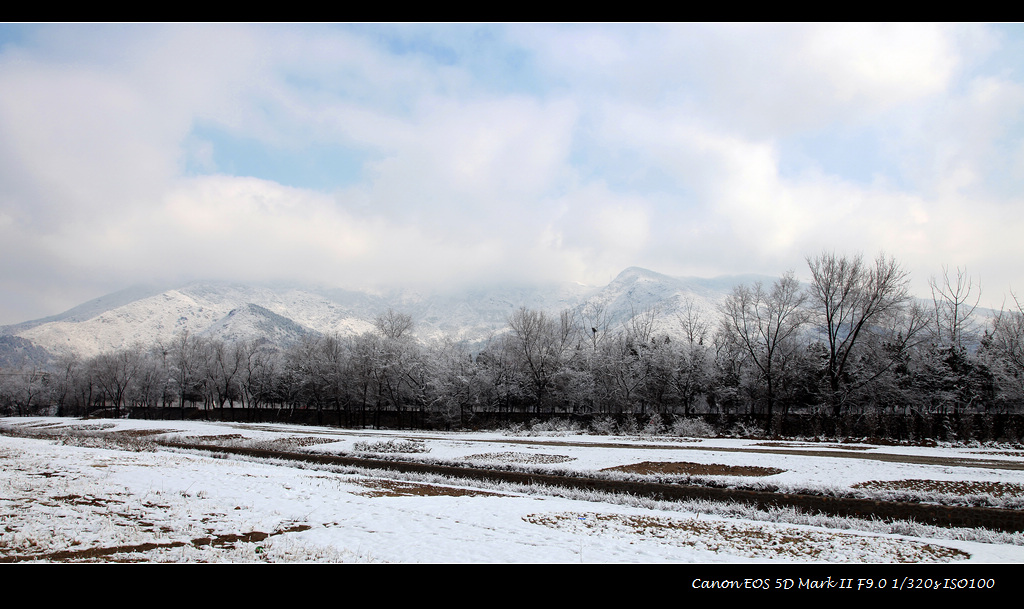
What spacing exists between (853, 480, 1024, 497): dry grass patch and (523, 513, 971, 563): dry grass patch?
24.8 ft

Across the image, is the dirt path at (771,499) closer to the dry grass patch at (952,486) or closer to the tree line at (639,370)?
the dry grass patch at (952,486)

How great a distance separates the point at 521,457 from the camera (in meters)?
29.4

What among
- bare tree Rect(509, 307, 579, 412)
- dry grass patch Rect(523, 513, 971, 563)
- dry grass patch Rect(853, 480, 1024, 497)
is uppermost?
bare tree Rect(509, 307, 579, 412)

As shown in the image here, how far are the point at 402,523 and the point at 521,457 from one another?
17109 mm

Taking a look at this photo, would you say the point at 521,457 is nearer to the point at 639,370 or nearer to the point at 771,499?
the point at 771,499

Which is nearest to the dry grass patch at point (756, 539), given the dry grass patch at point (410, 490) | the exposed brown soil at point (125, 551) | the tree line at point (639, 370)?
the dry grass patch at point (410, 490)

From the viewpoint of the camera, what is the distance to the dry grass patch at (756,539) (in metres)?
10.5

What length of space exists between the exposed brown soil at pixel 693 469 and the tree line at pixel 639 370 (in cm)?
2967

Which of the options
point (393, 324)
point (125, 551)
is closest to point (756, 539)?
point (125, 551)

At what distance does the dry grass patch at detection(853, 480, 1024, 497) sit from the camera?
17.2 metres

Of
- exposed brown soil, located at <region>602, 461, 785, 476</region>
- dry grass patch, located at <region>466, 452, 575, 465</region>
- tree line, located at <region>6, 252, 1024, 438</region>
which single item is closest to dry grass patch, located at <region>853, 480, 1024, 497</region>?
exposed brown soil, located at <region>602, 461, 785, 476</region>

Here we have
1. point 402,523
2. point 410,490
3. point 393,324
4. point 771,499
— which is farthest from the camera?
point 393,324

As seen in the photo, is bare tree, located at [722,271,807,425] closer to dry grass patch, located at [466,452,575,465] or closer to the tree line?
the tree line
